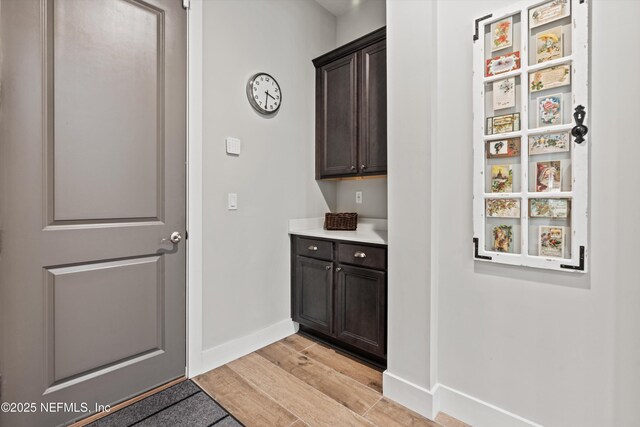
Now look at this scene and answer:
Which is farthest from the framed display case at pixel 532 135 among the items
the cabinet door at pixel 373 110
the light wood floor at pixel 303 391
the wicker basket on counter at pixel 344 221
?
the wicker basket on counter at pixel 344 221

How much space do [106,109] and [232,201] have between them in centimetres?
91

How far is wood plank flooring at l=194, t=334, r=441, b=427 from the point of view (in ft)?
5.34

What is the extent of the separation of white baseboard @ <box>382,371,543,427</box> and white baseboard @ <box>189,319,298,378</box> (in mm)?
1046

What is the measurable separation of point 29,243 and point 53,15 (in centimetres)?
113

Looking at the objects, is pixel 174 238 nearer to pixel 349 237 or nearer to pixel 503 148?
pixel 349 237

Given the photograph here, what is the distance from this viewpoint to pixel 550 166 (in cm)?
134

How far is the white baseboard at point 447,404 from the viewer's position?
1.50 metres

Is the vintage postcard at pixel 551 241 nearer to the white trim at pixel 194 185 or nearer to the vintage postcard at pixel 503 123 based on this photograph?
the vintage postcard at pixel 503 123

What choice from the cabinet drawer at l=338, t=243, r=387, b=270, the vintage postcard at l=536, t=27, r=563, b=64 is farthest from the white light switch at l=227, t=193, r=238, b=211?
the vintage postcard at l=536, t=27, r=563, b=64

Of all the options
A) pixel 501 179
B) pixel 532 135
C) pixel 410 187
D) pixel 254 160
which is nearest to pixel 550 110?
pixel 532 135

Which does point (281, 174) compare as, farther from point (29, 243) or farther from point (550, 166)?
point (550, 166)

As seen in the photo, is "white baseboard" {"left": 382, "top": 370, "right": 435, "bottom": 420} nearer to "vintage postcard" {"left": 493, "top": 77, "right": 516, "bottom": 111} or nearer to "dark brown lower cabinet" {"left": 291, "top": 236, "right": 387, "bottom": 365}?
"dark brown lower cabinet" {"left": 291, "top": 236, "right": 387, "bottom": 365}

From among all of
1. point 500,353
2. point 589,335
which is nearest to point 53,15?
point 500,353

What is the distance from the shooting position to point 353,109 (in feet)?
8.25
